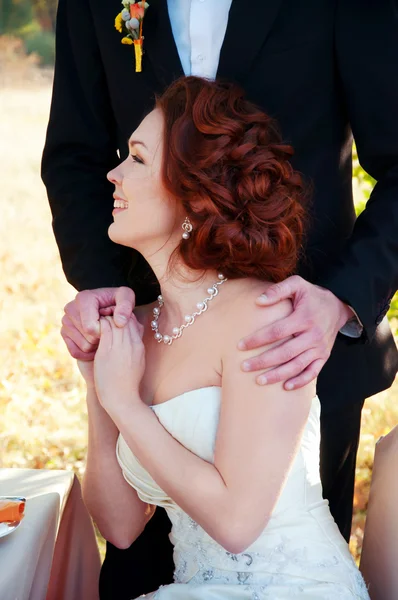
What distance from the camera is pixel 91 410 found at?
206 centimetres

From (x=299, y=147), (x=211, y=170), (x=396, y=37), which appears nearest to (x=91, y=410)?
(x=211, y=170)

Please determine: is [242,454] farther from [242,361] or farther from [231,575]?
[231,575]

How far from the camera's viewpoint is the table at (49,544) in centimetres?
168

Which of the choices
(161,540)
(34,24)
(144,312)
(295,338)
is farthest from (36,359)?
(34,24)

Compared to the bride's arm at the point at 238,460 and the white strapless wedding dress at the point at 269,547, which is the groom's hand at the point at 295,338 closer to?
the bride's arm at the point at 238,460

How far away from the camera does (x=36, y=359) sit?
18.3ft

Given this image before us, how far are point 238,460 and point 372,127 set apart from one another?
89 cm

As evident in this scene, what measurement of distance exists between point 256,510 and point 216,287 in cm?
51

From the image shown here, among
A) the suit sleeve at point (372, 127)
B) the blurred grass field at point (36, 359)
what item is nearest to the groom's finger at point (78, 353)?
the suit sleeve at point (372, 127)

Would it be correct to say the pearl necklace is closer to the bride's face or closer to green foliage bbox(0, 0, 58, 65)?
the bride's face

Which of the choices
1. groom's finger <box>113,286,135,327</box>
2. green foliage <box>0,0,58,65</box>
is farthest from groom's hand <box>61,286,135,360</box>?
green foliage <box>0,0,58,65</box>

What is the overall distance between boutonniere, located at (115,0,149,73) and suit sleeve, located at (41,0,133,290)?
0.71 feet

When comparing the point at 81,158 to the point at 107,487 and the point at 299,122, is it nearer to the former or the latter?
the point at 299,122

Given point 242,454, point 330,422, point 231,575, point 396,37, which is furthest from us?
point 330,422
